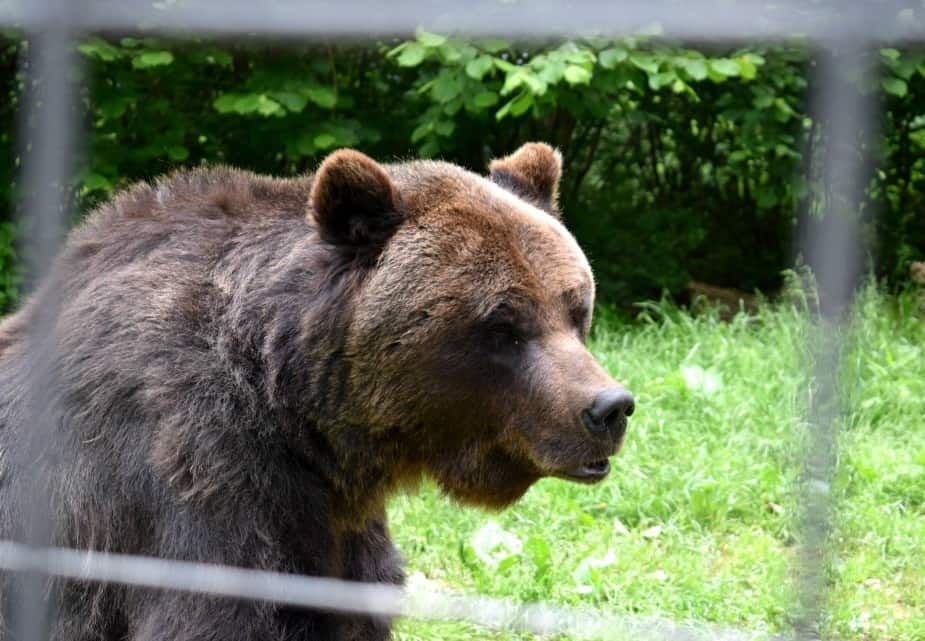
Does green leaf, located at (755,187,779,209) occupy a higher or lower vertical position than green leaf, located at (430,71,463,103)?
lower

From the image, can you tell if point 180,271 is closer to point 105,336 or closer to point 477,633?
point 105,336

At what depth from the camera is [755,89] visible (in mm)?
7406

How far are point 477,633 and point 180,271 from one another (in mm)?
1644

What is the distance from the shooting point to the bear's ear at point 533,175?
Answer: 367 centimetres

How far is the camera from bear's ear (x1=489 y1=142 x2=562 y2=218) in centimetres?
367

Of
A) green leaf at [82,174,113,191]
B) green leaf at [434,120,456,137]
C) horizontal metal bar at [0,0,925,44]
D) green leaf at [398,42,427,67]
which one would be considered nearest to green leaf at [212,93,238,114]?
green leaf at [82,174,113,191]

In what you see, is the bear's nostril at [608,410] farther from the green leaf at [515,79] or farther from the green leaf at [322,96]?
the green leaf at [322,96]

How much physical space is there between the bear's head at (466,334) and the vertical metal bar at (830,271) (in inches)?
60.4

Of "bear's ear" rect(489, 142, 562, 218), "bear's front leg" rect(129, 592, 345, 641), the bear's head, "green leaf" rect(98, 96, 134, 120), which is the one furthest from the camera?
"green leaf" rect(98, 96, 134, 120)

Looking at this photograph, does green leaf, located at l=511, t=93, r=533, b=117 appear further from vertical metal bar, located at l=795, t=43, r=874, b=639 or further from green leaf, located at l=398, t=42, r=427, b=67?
vertical metal bar, located at l=795, t=43, r=874, b=639

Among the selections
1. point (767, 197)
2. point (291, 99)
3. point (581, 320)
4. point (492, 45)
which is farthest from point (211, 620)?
point (767, 197)

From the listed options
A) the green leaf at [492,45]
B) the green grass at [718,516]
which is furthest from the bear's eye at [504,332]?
the green leaf at [492,45]

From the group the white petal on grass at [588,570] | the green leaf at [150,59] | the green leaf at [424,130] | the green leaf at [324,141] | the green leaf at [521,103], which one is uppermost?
the green leaf at [150,59]

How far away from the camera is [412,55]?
6.57m
